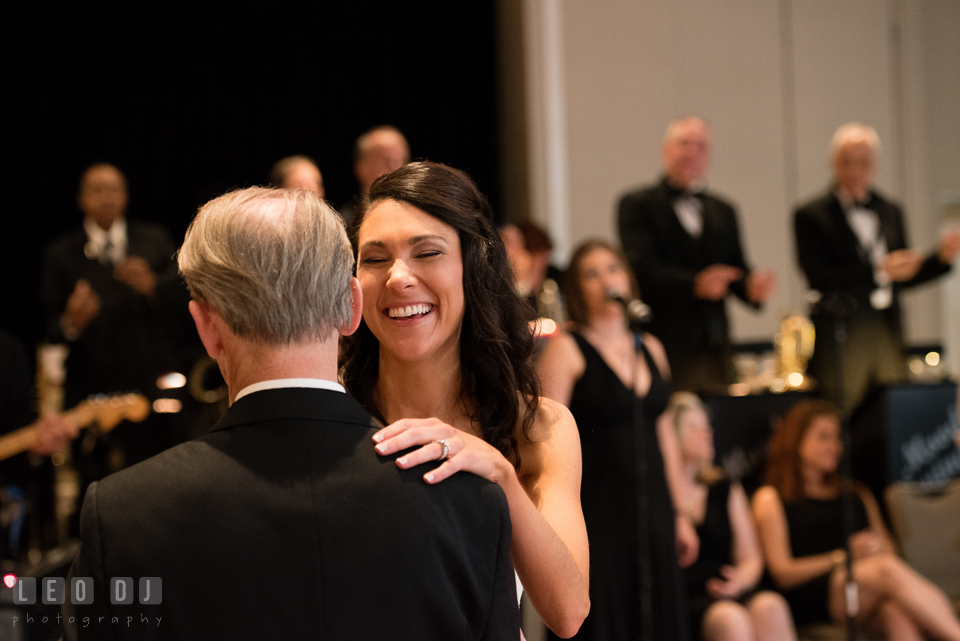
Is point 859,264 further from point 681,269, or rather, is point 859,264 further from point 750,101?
point 750,101

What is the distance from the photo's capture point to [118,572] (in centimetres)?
112

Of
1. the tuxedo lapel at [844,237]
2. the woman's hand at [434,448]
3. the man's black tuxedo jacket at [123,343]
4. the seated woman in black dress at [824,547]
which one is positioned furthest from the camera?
the tuxedo lapel at [844,237]

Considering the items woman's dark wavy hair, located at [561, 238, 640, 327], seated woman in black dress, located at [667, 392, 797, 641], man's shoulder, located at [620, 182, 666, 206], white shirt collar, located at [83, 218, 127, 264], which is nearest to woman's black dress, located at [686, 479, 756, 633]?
seated woman in black dress, located at [667, 392, 797, 641]

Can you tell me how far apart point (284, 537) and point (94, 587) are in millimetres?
221

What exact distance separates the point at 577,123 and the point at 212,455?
696 cm

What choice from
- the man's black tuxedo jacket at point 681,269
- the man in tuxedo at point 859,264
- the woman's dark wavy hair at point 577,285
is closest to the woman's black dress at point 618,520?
the woman's dark wavy hair at point 577,285

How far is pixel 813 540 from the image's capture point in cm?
438

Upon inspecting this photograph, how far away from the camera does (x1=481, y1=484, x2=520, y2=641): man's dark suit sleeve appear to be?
1248mm

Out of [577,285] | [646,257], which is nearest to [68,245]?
[577,285]

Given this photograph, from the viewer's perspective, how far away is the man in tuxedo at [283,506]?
3.73ft

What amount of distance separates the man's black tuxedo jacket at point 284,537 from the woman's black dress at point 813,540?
350cm

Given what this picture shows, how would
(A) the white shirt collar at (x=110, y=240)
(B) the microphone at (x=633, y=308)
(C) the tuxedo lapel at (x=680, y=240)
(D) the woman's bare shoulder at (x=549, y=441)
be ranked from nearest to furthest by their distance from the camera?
(D) the woman's bare shoulder at (x=549, y=441), (B) the microphone at (x=633, y=308), (A) the white shirt collar at (x=110, y=240), (C) the tuxedo lapel at (x=680, y=240)

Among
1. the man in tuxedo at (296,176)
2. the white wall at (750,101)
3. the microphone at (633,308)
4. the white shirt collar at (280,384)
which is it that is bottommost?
the white shirt collar at (280,384)

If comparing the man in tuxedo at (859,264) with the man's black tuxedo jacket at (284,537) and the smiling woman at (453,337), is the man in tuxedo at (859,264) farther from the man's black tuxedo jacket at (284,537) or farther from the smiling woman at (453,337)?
the man's black tuxedo jacket at (284,537)
